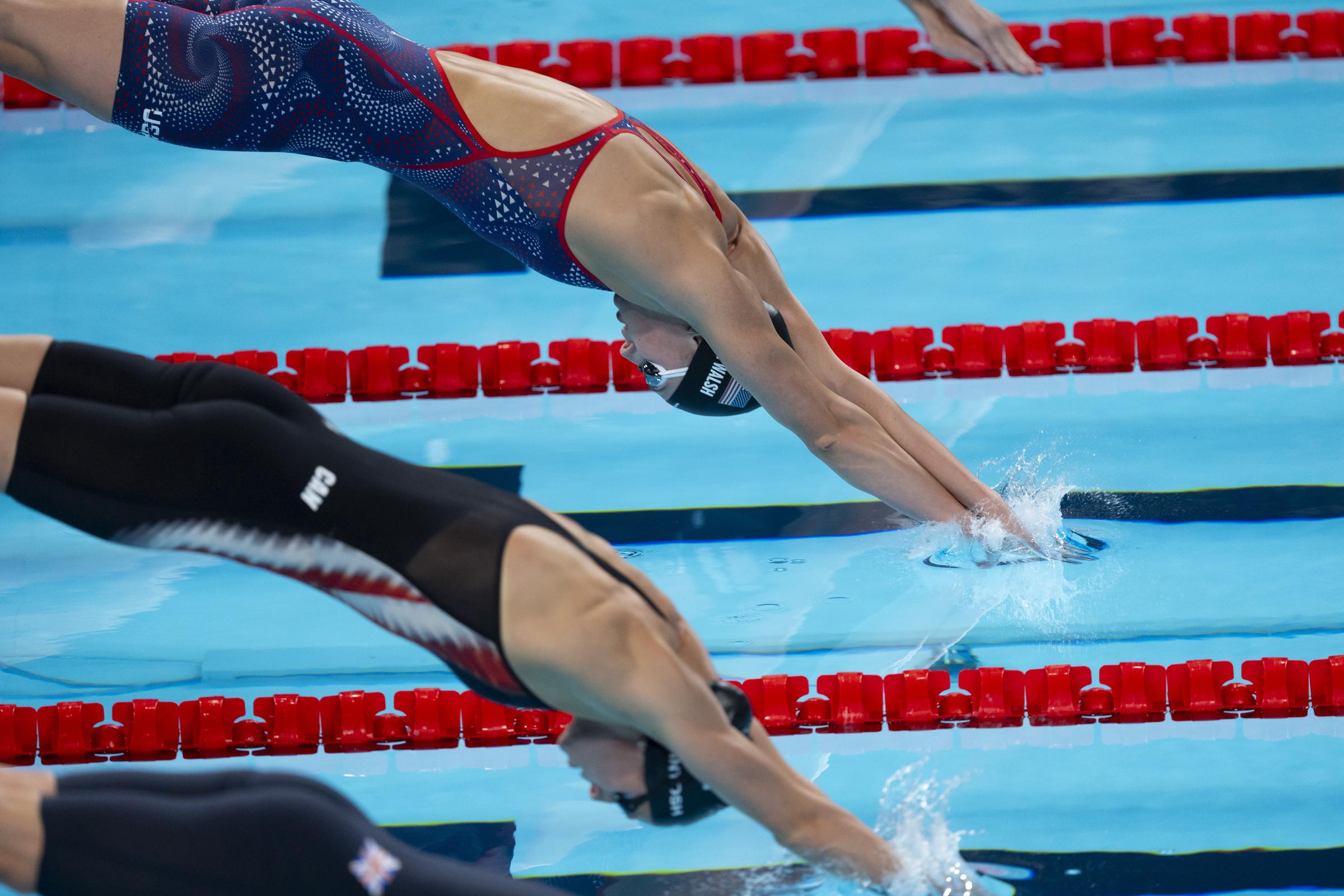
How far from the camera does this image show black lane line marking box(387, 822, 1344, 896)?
3.11m

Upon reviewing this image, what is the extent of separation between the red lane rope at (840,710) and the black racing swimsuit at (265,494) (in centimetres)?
122

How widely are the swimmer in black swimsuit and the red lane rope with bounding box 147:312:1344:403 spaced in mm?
2214

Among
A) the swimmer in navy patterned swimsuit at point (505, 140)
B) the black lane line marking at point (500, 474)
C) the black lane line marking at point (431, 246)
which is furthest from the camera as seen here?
Answer: the black lane line marking at point (431, 246)

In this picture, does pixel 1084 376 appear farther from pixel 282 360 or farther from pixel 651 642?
pixel 651 642

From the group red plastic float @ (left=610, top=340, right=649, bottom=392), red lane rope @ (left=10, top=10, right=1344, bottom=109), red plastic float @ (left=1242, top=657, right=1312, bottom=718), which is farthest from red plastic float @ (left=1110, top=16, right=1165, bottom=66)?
red plastic float @ (left=1242, top=657, right=1312, bottom=718)

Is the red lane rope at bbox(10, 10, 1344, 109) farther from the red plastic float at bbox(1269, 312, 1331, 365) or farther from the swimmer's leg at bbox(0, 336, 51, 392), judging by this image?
the swimmer's leg at bbox(0, 336, 51, 392)

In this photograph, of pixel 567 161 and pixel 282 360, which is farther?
pixel 282 360

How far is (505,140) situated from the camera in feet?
11.3

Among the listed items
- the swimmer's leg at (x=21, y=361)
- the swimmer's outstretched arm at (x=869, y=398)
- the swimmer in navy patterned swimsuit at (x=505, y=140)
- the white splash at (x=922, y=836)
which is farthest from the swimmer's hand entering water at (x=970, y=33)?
the swimmer's leg at (x=21, y=361)

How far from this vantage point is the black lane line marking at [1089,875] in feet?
10.2

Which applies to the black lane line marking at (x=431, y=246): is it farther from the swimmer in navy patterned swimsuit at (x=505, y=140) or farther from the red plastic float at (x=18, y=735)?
the red plastic float at (x=18, y=735)

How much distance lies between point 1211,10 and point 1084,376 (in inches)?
99.6

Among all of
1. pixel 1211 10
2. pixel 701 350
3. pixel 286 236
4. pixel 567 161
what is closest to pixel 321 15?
pixel 567 161

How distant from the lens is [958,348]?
4754 millimetres
